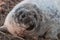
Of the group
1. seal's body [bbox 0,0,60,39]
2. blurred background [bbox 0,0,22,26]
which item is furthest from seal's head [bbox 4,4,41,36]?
blurred background [bbox 0,0,22,26]

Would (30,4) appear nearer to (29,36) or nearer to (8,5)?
(29,36)

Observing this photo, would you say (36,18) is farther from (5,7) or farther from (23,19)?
(5,7)

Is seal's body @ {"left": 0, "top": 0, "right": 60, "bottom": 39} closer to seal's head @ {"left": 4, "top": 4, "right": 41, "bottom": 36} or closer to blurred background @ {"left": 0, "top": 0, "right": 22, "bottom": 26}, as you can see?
seal's head @ {"left": 4, "top": 4, "right": 41, "bottom": 36}

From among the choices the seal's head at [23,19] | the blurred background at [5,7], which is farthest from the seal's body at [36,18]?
the blurred background at [5,7]

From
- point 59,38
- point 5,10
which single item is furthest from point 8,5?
point 59,38

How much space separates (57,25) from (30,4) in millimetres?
347

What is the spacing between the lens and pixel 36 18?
1.71m

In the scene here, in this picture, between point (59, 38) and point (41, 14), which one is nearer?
point (41, 14)

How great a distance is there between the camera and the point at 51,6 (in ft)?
6.29

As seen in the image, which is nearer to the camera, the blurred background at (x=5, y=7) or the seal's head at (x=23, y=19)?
the seal's head at (x=23, y=19)

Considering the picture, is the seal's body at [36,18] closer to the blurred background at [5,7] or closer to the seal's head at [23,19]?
the seal's head at [23,19]

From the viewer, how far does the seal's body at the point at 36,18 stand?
1.67 m

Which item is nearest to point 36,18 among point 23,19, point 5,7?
point 23,19

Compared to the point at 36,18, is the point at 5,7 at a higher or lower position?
higher
